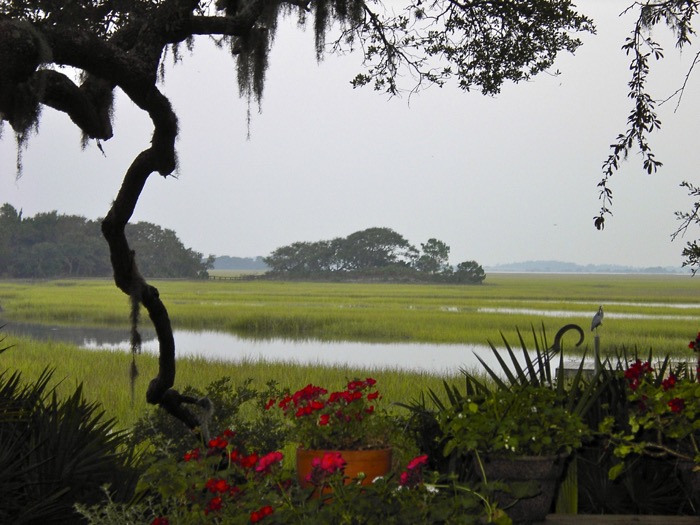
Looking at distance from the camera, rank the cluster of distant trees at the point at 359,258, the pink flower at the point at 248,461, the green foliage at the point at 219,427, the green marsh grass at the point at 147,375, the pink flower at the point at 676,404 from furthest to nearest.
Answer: the cluster of distant trees at the point at 359,258, the green marsh grass at the point at 147,375, the green foliage at the point at 219,427, the pink flower at the point at 676,404, the pink flower at the point at 248,461

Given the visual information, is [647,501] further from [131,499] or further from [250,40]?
[250,40]

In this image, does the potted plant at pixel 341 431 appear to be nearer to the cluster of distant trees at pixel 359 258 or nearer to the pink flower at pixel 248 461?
the pink flower at pixel 248 461

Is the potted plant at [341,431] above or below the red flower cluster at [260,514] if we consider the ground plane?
above

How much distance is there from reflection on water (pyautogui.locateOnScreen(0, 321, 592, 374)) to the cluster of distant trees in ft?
208

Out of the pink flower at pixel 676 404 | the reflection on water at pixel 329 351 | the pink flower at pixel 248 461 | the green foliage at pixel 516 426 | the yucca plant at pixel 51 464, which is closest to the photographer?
the pink flower at pixel 248 461

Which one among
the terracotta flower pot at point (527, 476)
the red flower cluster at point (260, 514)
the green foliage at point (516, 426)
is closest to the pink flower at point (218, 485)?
the red flower cluster at point (260, 514)

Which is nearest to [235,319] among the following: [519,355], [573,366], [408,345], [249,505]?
[408,345]

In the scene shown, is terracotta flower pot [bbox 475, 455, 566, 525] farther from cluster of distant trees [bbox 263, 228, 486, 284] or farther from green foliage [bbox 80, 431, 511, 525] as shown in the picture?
cluster of distant trees [bbox 263, 228, 486, 284]

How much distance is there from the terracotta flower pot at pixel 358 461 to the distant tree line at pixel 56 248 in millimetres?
68307

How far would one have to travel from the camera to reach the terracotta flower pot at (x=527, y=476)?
2.90 meters

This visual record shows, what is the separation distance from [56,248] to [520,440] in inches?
2874

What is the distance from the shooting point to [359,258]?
92312 millimetres

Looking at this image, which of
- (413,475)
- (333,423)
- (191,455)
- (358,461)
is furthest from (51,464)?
(413,475)

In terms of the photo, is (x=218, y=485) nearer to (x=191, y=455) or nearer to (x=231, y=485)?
(x=231, y=485)
